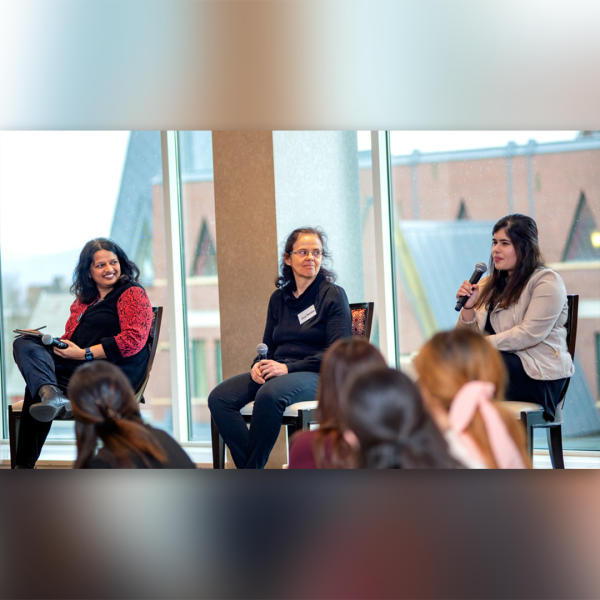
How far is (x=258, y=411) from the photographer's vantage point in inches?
130

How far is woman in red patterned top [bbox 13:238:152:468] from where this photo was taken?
138 inches

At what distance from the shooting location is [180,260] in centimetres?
526

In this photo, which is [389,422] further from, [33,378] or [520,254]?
[33,378]

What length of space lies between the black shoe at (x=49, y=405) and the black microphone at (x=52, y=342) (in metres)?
0.22

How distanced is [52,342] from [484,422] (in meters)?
2.54

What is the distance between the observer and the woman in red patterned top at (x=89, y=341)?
11.5 feet

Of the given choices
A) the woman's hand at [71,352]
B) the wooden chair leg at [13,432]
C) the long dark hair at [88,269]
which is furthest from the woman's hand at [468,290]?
the wooden chair leg at [13,432]

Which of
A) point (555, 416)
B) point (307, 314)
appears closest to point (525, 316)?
point (555, 416)
